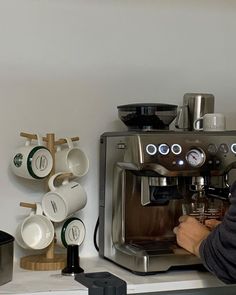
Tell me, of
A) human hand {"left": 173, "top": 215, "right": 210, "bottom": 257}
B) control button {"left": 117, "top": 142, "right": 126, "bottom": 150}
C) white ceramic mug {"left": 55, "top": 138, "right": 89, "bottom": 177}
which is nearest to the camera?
human hand {"left": 173, "top": 215, "right": 210, "bottom": 257}

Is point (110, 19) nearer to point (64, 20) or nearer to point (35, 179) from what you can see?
point (64, 20)

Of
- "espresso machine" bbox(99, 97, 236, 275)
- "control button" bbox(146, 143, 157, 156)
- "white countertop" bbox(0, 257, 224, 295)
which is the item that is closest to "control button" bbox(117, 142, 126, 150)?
"espresso machine" bbox(99, 97, 236, 275)

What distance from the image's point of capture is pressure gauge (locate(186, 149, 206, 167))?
64.5 inches

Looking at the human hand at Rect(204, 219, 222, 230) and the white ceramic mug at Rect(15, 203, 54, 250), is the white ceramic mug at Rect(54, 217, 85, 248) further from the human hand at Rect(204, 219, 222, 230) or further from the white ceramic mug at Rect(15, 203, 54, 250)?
the human hand at Rect(204, 219, 222, 230)

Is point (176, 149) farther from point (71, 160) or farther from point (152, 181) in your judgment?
point (71, 160)

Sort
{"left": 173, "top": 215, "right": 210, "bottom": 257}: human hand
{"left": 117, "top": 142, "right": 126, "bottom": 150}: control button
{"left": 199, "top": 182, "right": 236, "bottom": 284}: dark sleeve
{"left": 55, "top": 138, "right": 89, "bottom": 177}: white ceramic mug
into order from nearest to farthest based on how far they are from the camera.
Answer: {"left": 199, "top": 182, "right": 236, "bottom": 284}: dark sleeve
{"left": 173, "top": 215, "right": 210, "bottom": 257}: human hand
{"left": 117, "top": 142, "right": 126, "bottom": 150}: control button
{"left": 55, "top": 138, "right": 89, "bottom": 177}: white ceramic mug

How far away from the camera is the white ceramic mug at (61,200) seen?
1.72m

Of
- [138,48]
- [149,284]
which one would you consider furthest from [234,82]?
[149,284]

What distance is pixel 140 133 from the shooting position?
1.64 m

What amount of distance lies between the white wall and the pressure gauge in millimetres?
392

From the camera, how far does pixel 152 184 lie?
1.67m

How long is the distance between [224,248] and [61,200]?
521mm

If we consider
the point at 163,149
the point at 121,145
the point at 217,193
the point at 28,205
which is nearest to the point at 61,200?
A: the point at 28,205

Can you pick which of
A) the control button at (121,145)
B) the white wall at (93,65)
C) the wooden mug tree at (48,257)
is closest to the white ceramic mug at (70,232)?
the wooden mug tree at (48,257)
